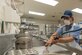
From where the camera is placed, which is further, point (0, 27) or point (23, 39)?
point (23, 39)

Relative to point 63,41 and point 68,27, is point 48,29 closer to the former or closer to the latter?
point 68,27

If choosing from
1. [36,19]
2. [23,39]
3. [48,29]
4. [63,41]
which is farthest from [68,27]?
[36,19]

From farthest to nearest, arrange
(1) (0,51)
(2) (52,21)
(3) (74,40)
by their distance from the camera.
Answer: (2) (52,21), (3) (74,40), (1) (0,51)

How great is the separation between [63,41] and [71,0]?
4105mm

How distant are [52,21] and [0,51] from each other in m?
11.3

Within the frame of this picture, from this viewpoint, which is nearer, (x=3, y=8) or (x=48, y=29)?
(x=3, y=8)

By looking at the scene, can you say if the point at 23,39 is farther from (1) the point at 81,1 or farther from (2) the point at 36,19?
(2) the point at 36,19

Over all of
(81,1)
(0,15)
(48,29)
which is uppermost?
(81,1)

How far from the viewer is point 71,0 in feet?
17.8

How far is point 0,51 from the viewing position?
76cm

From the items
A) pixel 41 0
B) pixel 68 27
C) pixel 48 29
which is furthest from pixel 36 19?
pixel 68 27

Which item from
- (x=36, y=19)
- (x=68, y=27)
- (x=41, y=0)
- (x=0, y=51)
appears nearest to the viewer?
(x=0, y=51)

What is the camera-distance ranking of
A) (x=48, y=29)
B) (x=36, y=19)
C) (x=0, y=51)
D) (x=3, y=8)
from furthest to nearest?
(x=36, y=19) < (x=48, y=29) < (x=3, y=8) < (x=0, y=51)

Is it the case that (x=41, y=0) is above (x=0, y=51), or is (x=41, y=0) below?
above
